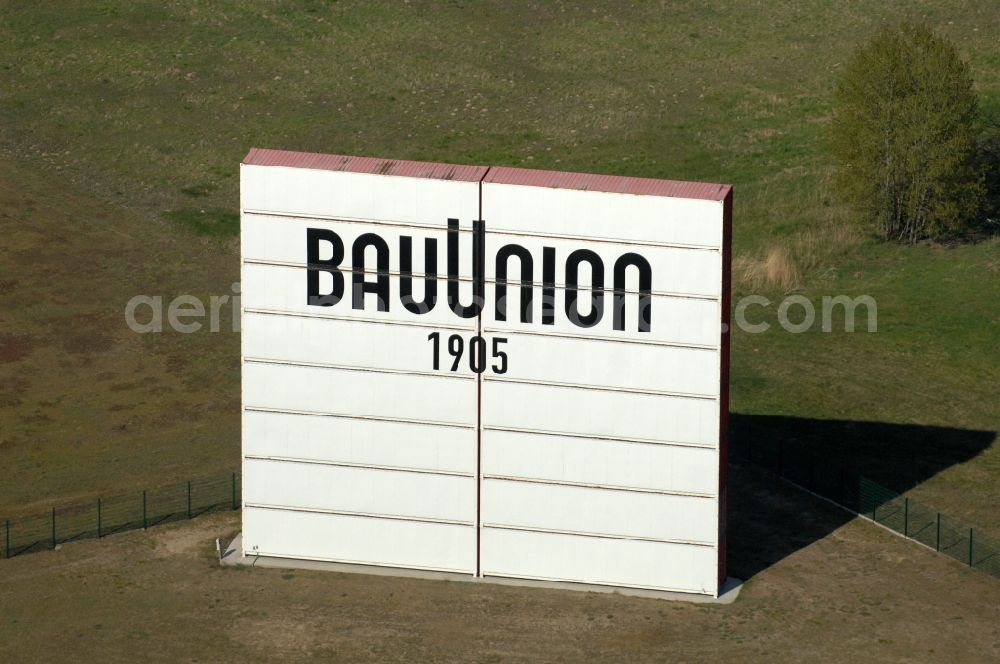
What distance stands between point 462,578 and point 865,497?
1717 centimetres

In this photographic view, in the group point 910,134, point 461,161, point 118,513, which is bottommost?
point 118,513

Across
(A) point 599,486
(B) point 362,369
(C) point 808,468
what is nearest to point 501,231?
(B) point 362,369

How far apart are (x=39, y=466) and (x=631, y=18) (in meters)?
61.5

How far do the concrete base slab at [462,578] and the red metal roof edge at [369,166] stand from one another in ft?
44.7

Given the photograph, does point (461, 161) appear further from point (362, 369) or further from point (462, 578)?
point (462, 578)

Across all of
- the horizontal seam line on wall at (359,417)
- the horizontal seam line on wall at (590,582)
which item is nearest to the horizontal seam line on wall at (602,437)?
the horizontal seam line on wall at (359,417)

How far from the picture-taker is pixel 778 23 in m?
118

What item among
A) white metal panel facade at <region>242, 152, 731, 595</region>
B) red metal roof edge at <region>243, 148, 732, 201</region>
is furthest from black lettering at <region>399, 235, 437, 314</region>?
red metal roof edge at <region>243, 148, 732, 201</region>

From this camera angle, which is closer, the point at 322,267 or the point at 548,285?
the point at 548,285

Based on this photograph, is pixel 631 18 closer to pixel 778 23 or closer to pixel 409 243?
pixel 778 23

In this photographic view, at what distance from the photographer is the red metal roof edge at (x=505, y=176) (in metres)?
57.8

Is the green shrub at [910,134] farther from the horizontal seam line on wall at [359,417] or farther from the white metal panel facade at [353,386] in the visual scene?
the horizontal seam line on wall at [359,417]

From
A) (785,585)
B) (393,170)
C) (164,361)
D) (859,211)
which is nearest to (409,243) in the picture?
(393,170)

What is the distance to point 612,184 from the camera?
5847cm
